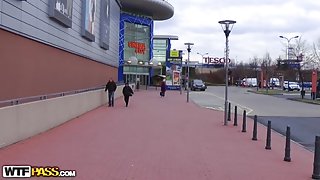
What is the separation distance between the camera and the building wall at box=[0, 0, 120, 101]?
466 inches

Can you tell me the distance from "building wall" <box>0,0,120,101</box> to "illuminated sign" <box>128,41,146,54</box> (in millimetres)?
41749

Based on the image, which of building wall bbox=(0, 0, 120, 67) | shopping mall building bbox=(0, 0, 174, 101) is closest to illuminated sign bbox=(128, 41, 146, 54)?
shopping mall building bbox=(0, 0, 174, 101)

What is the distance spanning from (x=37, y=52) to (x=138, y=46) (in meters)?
52.6

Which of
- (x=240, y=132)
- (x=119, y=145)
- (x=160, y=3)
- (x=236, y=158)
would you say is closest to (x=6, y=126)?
(x=119, y=145)

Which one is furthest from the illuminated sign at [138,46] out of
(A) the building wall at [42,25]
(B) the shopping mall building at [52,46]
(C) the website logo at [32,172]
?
(C) the website logo at [32,172]

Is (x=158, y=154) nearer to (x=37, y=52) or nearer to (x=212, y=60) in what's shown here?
(x=37, y=52)

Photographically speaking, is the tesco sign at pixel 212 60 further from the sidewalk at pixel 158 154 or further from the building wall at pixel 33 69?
the sidewalk at pixel 158 154

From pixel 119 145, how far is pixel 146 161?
2302 mm

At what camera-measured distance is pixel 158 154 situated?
10.6 m

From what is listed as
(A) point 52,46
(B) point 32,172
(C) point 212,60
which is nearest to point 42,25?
(A) point 52,46

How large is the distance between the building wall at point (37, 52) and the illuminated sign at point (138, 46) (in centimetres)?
4175

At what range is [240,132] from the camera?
16.0 metres

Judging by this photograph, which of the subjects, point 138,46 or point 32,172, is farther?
point 138,46

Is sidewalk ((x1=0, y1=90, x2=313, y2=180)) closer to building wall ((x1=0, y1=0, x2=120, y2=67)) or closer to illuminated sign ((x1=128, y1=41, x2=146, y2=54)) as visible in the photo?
building wall ((x1=0, y1=0, x2=120, y2=67))
